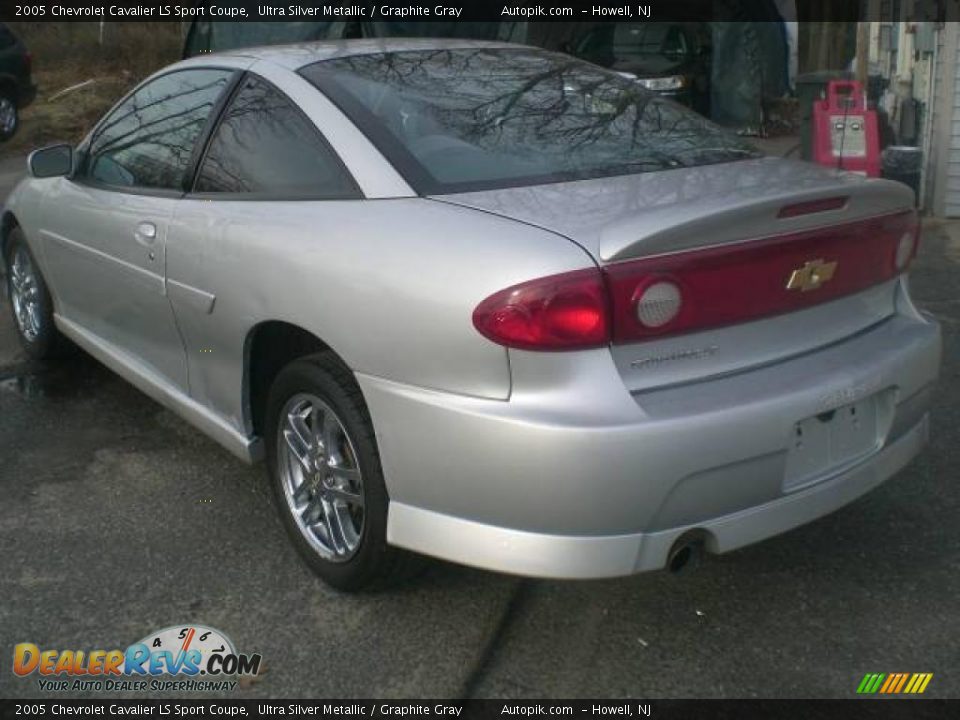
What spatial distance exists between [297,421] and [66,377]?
253 centimetres

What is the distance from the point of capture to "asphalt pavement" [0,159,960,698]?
9.99 ft

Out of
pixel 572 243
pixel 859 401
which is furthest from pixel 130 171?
pixel 859 401

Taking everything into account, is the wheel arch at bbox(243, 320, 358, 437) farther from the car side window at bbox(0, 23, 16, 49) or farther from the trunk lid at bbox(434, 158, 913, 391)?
the car side window at bbox(0, 23, 16, 49)

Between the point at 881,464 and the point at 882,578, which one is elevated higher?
the point at 881,464

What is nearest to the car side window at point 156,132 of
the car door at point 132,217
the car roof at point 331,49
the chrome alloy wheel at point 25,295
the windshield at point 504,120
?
the car door at point 132,217

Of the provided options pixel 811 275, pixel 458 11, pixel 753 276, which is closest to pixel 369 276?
pixel 753 276

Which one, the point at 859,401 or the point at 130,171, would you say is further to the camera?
the point at 130,171

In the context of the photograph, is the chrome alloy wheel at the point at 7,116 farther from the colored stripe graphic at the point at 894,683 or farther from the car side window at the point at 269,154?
the colored stripe graphic at the point at 894,683

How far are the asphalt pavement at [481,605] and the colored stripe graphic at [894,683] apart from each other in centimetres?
3

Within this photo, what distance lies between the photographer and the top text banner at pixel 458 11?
444 inches

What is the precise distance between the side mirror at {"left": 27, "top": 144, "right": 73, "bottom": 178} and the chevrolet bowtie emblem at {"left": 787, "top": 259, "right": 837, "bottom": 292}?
3178mm

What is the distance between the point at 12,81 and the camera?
547 inches
